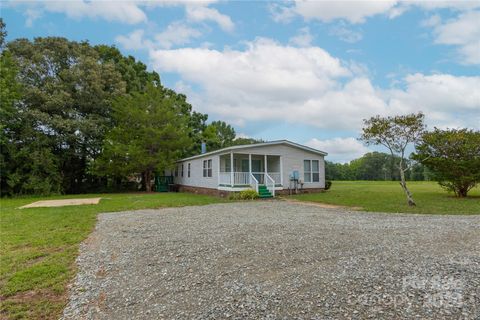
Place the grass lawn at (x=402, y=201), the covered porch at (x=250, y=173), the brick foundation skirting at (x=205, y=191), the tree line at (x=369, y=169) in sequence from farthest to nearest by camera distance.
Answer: the tree line at (x=369, y=169), the brick foundation skirting at (x=205, y=191), the covered porch at (x=250, y=173), the grass lawn at (x=402, y=201)

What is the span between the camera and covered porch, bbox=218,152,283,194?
617 inches

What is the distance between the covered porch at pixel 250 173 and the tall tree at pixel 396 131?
5817mm

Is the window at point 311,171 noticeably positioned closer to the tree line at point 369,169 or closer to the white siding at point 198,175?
the white siding at point 198,175

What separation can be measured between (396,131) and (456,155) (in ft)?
18.5

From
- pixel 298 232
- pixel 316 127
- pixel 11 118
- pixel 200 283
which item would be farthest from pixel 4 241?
pixel 316 127

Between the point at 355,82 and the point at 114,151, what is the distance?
16678 mm

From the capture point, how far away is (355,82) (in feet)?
57.2

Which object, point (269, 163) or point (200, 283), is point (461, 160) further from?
point (200, 283)

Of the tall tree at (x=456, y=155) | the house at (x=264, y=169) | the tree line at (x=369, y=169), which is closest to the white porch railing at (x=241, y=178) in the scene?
the house at (x=264, y=169)

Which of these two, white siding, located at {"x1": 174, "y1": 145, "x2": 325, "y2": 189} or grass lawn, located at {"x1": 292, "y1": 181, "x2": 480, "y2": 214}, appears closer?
grass lawn, located at {"x1": 292, "y1": 181, "x2": 480, "y2": 214}

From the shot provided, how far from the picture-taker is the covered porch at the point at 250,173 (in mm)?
15672

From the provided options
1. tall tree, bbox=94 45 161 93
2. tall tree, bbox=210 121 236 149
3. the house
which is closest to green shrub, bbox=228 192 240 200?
the house

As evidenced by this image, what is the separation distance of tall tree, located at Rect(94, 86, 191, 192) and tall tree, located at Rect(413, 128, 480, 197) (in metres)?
16.3

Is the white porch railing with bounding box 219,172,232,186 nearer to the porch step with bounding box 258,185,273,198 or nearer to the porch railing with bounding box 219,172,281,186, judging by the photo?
the porch railing with bounding box 219,172,281,186
